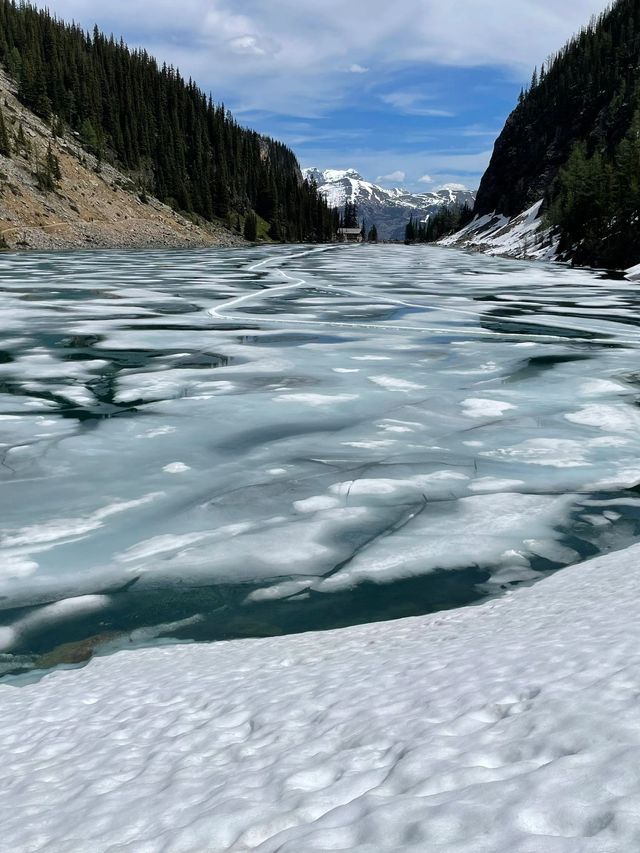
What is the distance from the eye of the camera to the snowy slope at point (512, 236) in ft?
Result: 205

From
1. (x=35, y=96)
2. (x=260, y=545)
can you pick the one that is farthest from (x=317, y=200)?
(x=260, y=545)

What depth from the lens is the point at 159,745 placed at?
2.12m

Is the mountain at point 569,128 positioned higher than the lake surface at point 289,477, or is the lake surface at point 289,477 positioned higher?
the mountain at point 569,128

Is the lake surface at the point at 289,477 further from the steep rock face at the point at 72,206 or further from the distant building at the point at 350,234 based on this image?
the distant building at the point at 350,234

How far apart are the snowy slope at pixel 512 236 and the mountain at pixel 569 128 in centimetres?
100

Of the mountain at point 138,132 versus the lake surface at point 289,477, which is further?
the mountain at point 138,132

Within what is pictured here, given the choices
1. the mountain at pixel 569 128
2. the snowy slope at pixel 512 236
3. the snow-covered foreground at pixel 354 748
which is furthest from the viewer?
the snowy slope at pixel 512 236

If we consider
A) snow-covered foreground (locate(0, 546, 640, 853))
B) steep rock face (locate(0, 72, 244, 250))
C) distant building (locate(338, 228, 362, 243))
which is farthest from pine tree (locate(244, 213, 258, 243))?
snow-covered foreground (locate(0, 546, 640, 853))

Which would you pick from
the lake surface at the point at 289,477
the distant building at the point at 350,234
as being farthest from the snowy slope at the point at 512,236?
the lake surface at the point at 289,477

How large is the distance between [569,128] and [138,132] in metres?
63.9

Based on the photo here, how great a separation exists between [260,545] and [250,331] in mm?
8585

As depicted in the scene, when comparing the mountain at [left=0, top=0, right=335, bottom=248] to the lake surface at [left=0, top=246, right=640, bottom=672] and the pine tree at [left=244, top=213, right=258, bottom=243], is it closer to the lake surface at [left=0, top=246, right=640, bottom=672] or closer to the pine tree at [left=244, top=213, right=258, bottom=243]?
the pine tree at [left=244, top=213, right=258, bottom=243]

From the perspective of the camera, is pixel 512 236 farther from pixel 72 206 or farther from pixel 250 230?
pixel 72 206

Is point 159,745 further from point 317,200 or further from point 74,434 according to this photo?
point 317,200
